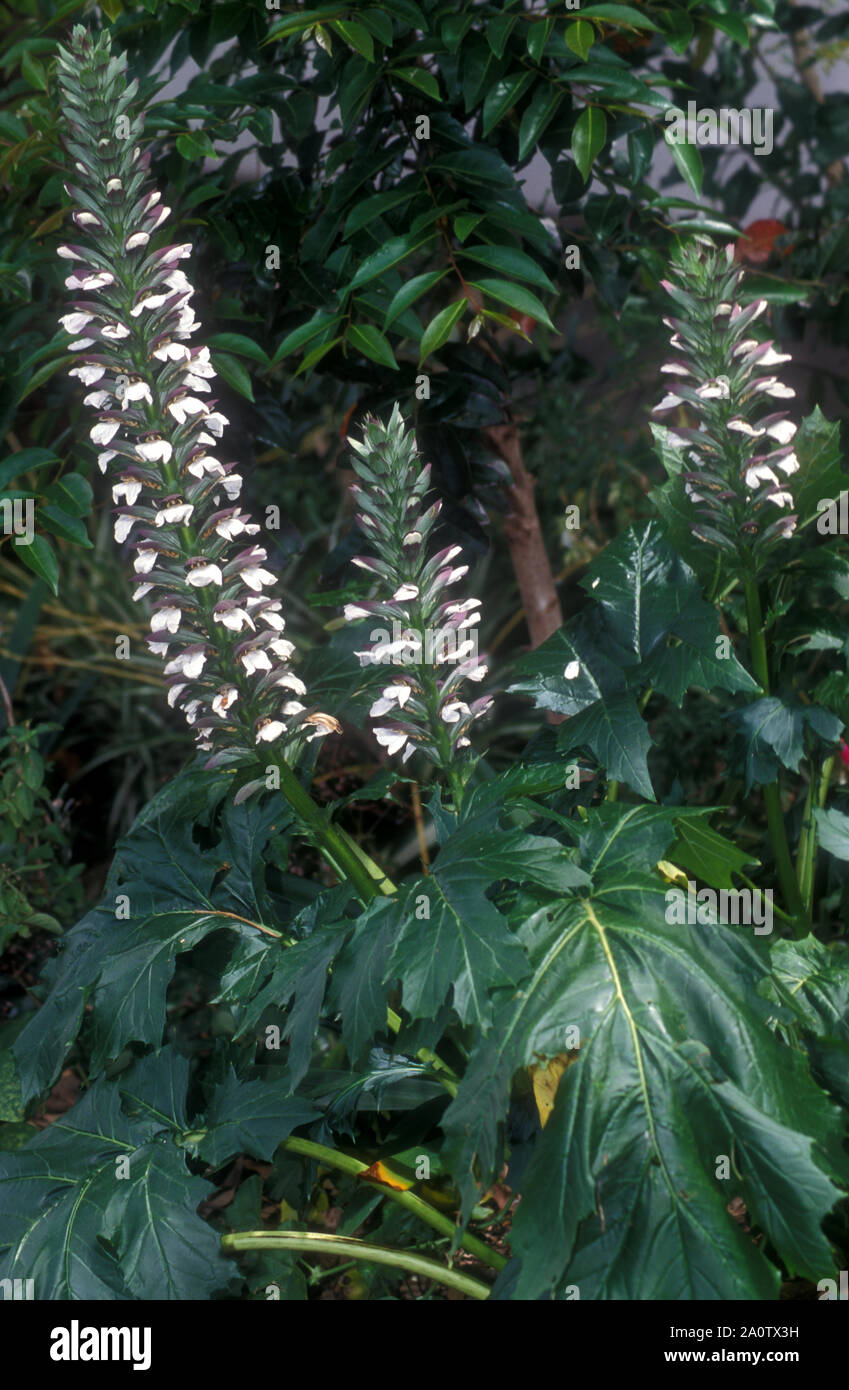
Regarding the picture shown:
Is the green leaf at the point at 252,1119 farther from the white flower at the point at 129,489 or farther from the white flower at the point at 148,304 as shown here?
the white flower at the point at 148,304

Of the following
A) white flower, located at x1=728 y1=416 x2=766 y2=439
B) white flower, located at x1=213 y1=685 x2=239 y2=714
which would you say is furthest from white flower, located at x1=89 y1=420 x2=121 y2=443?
white flower, located at x1=728 y1=416 x2=766 y2=439

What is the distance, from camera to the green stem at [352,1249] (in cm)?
155

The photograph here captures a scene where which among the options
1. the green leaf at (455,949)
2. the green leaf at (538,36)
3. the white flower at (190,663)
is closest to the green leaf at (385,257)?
the green leaf at (538,36)

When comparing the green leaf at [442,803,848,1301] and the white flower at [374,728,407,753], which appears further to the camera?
the white flower at [374,728,407,753]

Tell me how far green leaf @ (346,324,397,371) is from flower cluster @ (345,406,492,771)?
1.09ft

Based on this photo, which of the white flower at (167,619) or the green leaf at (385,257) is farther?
the green leaf at (385,257)

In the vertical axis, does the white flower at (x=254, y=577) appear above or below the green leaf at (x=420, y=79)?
below

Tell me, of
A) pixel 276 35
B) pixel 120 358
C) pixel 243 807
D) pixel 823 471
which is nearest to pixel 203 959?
pixel 243 807

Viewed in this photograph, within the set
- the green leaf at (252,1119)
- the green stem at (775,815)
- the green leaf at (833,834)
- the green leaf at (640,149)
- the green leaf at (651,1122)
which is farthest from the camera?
the green leaf at (640,149)

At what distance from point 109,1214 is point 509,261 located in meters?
1.38

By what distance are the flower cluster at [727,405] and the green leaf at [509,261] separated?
189 mm

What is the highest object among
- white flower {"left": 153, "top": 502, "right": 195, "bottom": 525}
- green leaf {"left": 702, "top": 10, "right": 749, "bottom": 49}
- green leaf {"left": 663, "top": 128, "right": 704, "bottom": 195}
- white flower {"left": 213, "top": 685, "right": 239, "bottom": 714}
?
green leaf {"left": 702, "top": 10, "right": 749, "bottom": 49}

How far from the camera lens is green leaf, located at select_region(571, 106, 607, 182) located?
1809 millimetres

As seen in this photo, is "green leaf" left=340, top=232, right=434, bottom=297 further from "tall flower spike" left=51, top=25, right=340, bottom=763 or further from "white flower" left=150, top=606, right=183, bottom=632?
"white flower" left=150, top=606, right=183, bottom=632
